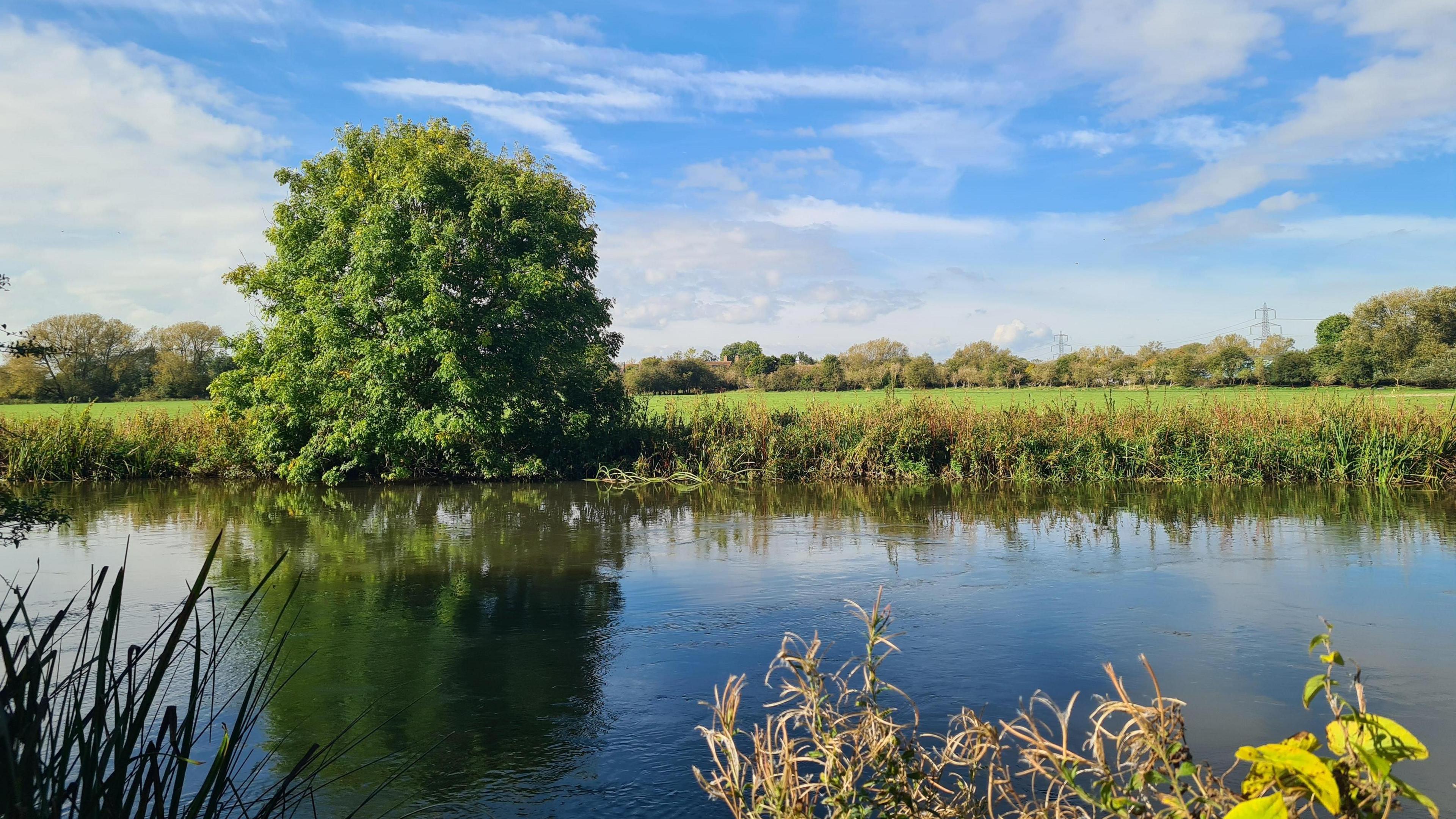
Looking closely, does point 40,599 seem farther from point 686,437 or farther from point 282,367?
point 686,437

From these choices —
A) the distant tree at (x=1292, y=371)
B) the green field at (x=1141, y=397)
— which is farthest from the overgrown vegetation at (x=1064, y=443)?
the distant tree at (x=1292, y=371)

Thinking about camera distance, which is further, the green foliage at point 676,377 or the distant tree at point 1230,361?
the green foliage at point 676,377

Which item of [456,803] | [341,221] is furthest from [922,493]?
[456,803]

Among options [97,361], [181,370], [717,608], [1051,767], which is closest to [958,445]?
[717,608]

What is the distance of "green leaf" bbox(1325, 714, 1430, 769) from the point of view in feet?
6.23

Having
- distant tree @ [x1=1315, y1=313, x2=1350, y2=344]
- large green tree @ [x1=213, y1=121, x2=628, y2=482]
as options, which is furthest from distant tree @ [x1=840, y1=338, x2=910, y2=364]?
distant tree @ [x1=1315, y1=313, x2=1350, y2=344]

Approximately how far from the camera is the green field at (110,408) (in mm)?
26375

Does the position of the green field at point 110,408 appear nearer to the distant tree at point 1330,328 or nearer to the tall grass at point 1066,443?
Answer: the tall grass at point 1066,443

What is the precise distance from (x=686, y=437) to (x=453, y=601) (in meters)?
12.6

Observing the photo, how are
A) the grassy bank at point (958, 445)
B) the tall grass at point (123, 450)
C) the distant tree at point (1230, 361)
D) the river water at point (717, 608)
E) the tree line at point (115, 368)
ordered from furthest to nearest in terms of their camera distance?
the tree line at point (115, 368)
the distant tree at point (1230, 361)
the tall grass at point (123, 450)
the grassy bank at point (958, 445)
the river water at point (717, 608)

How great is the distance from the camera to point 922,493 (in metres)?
17.8

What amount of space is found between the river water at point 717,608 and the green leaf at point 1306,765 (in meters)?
2.50

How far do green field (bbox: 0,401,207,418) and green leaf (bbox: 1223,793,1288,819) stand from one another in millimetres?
25088

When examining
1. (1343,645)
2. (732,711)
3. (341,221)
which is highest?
(341,221)
